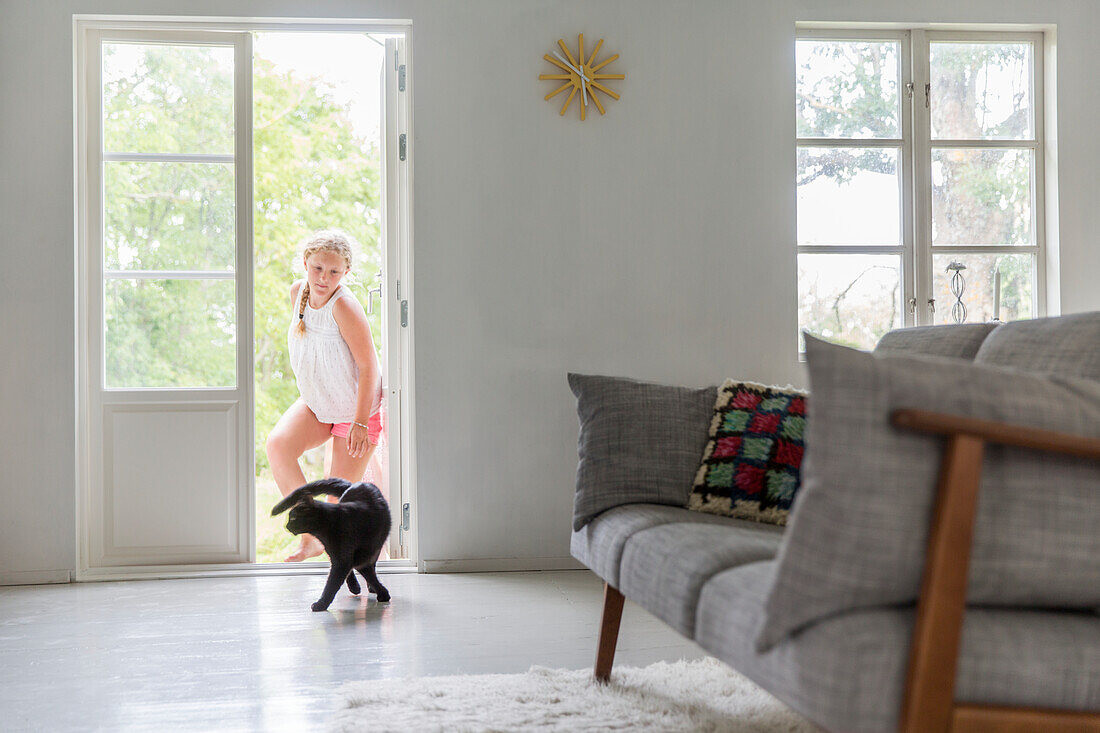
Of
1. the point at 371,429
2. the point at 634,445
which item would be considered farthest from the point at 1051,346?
the point at 371,429

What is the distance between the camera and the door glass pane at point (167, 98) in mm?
3660

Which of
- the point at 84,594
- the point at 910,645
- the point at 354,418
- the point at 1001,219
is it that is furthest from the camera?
the point at 354,418

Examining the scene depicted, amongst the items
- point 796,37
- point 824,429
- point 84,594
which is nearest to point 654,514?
point 824,429

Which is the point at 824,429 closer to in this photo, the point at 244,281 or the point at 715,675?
the point at 715,675

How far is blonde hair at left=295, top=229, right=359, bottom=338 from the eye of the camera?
454 cm

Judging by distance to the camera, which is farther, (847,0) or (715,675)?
(847,0)

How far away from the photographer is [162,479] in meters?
3.64

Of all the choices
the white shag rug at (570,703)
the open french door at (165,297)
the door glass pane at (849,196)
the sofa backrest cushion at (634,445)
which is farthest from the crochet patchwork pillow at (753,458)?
the open french door at (165,297)

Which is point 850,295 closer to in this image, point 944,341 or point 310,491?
point 944,341

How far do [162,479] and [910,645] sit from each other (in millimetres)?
3219

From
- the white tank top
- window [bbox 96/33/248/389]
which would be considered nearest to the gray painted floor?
window [bbox 96/33/248/389]

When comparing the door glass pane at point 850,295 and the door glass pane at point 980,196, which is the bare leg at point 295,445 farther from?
the door glass pane at point 980,196

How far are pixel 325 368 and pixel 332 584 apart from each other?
173 cm

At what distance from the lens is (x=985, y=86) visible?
12.8ft
